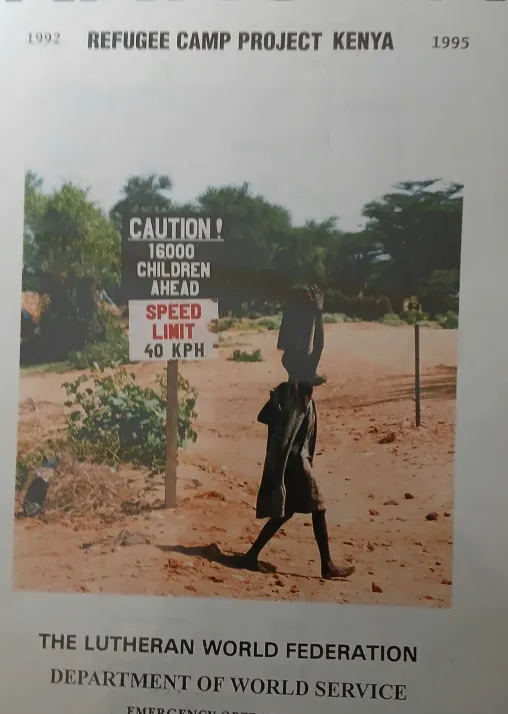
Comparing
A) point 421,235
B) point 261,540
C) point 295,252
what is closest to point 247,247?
point 295,252

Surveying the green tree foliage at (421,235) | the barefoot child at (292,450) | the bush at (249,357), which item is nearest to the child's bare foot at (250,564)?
the barefoot child at (292,450)

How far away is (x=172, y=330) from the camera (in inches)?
26.3

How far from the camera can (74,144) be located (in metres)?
0.68

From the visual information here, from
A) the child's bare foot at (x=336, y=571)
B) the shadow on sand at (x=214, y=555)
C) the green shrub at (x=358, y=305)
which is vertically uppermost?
the green shrub at (x=358, y=305)

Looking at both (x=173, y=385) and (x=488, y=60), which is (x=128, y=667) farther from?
(x=488, y=60)

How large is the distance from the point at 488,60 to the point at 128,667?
75 centimetres

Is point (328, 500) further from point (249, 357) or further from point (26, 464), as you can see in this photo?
point (26, 464)

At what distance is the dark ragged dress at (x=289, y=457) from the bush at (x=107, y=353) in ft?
0.54

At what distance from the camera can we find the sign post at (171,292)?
0.67 m

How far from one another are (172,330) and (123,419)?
11 centimetres

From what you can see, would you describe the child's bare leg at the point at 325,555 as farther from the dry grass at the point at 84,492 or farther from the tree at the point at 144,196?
the tree at the point at 144,196

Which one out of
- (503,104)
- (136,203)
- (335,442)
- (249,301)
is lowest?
(335,442)

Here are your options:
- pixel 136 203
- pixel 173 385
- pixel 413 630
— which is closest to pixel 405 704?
pixel 413 630

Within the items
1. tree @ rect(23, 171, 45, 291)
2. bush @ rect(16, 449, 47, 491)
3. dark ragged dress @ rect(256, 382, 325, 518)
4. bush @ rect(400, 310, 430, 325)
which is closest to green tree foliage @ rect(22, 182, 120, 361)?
tree @ rect(23, 171, 45, 291)
